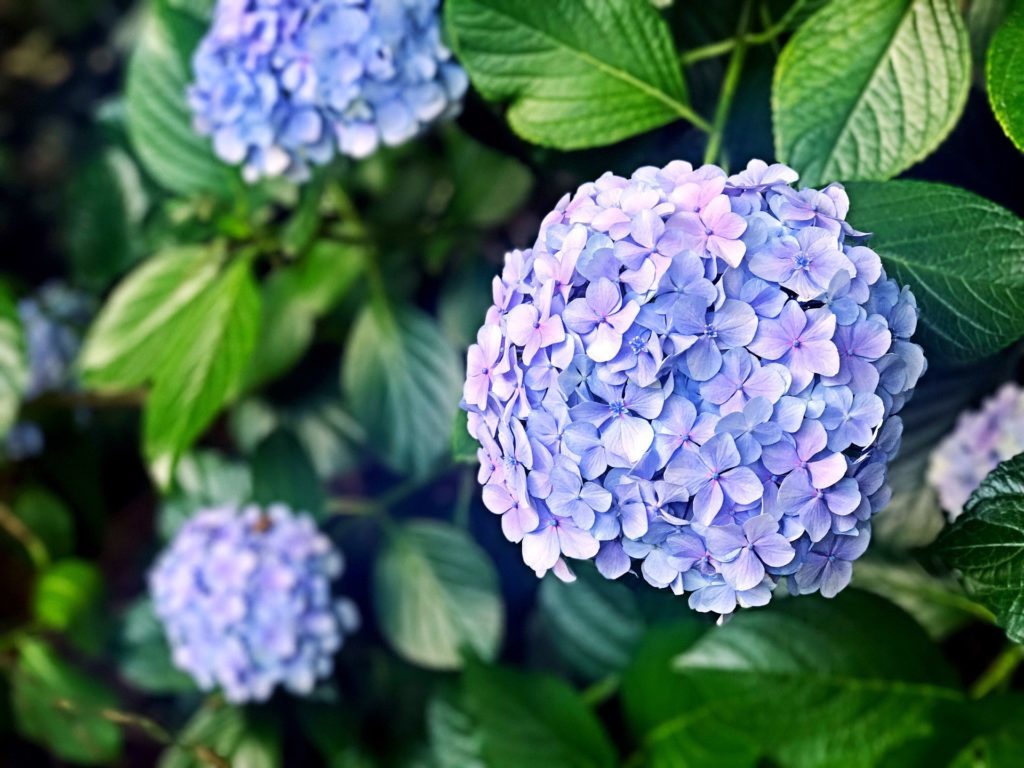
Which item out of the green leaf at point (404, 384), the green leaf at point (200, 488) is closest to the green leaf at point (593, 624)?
the green leaf at point (404, 384)

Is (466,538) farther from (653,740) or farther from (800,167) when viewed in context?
(800,167)

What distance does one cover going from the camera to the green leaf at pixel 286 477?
4.10 ft

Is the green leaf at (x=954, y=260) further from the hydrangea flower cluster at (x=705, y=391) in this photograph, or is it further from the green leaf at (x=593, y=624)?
the green leaf at (x=593, y=624)

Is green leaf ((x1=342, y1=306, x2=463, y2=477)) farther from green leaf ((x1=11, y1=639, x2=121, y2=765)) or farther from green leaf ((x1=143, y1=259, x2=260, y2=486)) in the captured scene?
green leaf ((x1=11, y1=639, x2=121, y2=765))

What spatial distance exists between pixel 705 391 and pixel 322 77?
1.70ft

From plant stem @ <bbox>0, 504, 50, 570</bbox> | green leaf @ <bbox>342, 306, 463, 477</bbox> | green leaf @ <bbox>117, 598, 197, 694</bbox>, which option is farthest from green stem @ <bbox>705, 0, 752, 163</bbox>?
plant stem @ <bbox>0, 504, 50, 570</bbox>

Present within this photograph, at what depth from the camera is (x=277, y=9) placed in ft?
3.05

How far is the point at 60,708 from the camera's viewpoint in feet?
4.18

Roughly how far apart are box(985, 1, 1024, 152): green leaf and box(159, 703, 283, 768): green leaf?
101 cm

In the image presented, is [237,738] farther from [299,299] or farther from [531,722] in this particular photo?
[299,299]

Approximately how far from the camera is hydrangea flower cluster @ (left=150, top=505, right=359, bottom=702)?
3.59ft

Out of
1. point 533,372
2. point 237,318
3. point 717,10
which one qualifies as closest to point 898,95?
point 717,10

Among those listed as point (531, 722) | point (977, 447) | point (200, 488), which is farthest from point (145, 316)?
point (977, 447)

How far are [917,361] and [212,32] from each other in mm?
726
